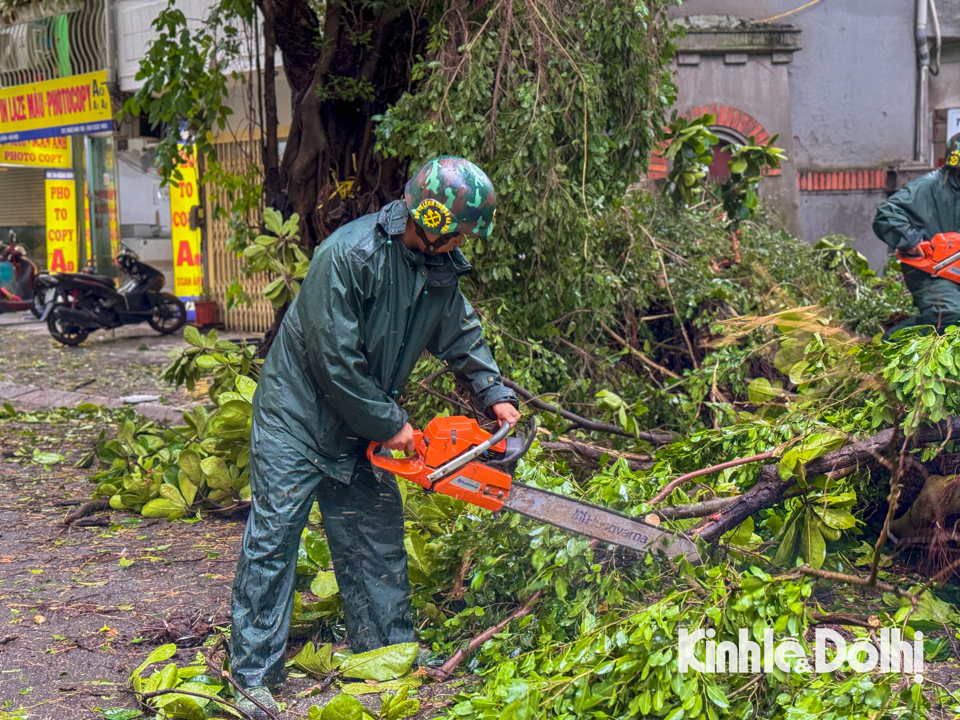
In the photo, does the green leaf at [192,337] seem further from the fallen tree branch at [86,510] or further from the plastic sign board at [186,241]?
the plastic sign board at [186,241]

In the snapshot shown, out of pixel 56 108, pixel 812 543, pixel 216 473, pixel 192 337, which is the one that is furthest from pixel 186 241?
pixel 812 543

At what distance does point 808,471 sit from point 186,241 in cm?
1094

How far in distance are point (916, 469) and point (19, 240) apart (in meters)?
18.4

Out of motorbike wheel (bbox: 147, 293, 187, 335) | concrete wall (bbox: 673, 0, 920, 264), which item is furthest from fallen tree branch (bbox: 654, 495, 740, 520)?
motorbike wheel (bbox: 147, 293, 187, 335)

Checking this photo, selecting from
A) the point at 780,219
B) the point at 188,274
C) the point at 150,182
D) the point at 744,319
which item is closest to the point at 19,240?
the point at 150,182

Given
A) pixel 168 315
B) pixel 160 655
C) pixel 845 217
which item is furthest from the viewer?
pixel 168 315

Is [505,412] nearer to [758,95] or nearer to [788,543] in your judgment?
[788,543]

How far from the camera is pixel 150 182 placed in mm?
14609

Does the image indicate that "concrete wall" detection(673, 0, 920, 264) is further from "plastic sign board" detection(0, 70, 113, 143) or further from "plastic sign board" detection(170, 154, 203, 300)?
"plastic sign board" detection(0, 70, 113, 143)

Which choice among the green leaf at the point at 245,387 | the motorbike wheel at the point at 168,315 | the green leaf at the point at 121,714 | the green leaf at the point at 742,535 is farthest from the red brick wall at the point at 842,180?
the green leaf at the point at 121,714

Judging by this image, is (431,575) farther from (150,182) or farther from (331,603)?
(150,182)

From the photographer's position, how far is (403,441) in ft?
9.91

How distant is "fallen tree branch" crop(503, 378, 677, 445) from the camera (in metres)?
4.69

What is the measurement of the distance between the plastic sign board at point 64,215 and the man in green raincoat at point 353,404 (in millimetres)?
13823
